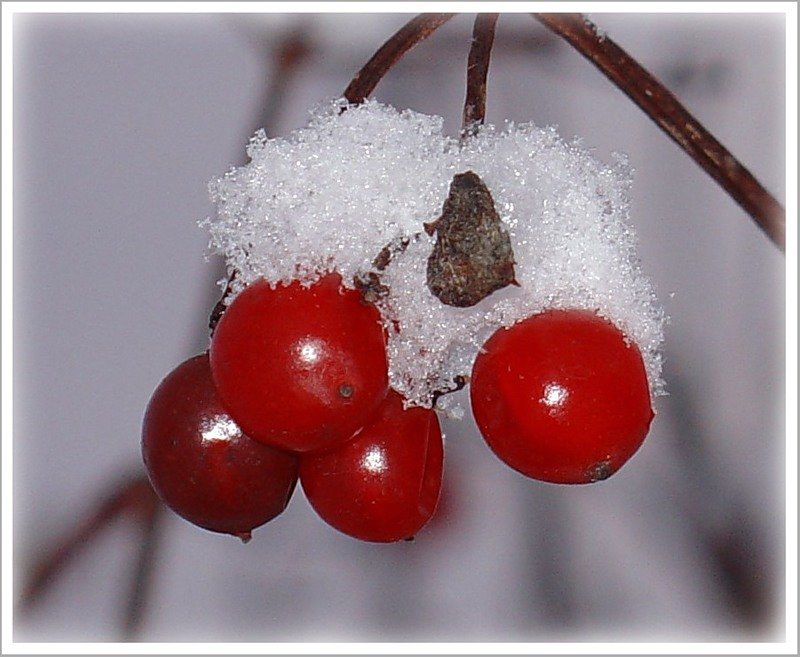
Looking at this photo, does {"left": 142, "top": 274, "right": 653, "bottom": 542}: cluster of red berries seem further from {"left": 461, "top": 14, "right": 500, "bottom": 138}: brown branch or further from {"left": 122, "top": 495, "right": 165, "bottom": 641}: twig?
{"left": 122, "top": 495, "right": 165, "bottom": 641}: twig

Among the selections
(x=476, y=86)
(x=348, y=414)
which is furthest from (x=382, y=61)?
(x=348, y=414)

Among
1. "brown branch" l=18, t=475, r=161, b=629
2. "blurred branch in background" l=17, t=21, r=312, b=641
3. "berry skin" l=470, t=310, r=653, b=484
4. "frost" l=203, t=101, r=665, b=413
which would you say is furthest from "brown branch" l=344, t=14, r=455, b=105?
"brown branch" l=18, t=475, r=161, b=629

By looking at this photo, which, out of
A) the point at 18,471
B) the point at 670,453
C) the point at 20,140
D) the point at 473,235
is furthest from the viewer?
the point at 670,453

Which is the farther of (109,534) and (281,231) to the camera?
(109,534)

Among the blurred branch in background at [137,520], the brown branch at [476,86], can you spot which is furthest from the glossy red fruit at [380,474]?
the blurred branch in background at [137,520]

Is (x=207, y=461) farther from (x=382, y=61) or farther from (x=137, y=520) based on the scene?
(x=137, y=520)

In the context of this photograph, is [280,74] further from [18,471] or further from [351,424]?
[351,424]

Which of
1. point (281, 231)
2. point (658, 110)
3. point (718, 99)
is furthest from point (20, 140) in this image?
point (718, 99)

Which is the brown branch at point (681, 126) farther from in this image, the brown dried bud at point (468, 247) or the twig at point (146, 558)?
the twig at point (146, 558)
